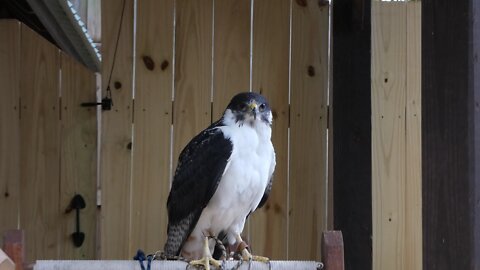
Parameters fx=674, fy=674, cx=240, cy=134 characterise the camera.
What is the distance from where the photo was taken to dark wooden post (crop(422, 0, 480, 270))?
164 centimetres

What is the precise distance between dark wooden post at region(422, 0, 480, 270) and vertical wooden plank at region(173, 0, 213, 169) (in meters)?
1.63

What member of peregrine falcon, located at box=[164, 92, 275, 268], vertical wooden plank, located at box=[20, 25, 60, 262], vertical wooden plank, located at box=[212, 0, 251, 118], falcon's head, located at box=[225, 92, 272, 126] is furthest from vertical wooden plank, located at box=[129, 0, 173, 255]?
falcon's head, located at box=[225, 92, 272, 126]

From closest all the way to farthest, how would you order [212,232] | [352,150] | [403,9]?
1. [212,232]
2. [352,150]
3. [403,9]

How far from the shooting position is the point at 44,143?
3359mm

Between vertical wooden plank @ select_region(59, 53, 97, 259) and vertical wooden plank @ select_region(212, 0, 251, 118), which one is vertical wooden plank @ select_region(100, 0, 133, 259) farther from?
vertical wooden plank @ select_region(212, 0, 251, 118)

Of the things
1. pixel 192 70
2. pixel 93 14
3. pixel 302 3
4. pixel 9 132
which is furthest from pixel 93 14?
pixel 302 3

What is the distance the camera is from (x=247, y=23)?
3.36 m

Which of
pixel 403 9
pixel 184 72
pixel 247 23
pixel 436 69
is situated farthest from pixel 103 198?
pixel 436 69

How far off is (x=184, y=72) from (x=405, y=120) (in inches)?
42.9

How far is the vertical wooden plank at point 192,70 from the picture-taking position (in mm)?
3316

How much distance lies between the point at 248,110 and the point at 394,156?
87 cm

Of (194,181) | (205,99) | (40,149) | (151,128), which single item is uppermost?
(205,99)

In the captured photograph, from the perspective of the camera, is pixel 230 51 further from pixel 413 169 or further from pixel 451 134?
pixel 451 134

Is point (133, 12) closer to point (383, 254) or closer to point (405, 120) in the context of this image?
point (405, 120)
